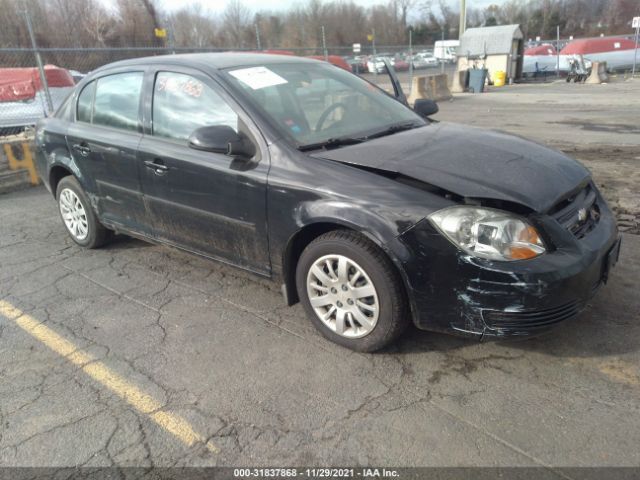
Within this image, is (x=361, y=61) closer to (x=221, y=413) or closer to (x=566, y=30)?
(x=221, y=413)

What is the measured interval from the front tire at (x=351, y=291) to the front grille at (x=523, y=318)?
46 cm

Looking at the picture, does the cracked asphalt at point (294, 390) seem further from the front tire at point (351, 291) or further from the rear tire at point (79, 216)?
the rear tire at point (79, 216)

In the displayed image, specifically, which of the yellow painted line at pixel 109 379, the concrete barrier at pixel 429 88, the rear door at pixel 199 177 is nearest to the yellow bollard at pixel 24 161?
the yellow painted line at pixel 109 379

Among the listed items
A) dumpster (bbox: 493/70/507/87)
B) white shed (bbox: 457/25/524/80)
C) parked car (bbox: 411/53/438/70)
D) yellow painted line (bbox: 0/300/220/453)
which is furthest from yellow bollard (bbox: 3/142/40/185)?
parked car (bbox: 411/53/438/70)

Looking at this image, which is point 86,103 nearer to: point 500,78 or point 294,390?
point 294,390

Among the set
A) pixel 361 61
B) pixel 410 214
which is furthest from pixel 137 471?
pixel 361 61

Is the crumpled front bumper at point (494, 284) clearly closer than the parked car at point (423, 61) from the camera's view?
Yes

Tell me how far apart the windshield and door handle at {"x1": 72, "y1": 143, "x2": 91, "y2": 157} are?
1638mm

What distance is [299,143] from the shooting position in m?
3.16

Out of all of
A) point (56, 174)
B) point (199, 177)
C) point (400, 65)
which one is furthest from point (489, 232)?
point (400, 65)

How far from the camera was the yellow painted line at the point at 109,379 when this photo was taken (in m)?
2.47

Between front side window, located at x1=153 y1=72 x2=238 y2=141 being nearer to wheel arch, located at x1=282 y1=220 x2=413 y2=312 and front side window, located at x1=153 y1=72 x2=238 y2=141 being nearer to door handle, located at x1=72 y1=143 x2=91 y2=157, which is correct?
wheel arch, located at x1=282 y1=220 x2=413 y2=312

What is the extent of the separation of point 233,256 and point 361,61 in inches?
1172

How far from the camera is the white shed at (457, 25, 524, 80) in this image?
23.5 m
